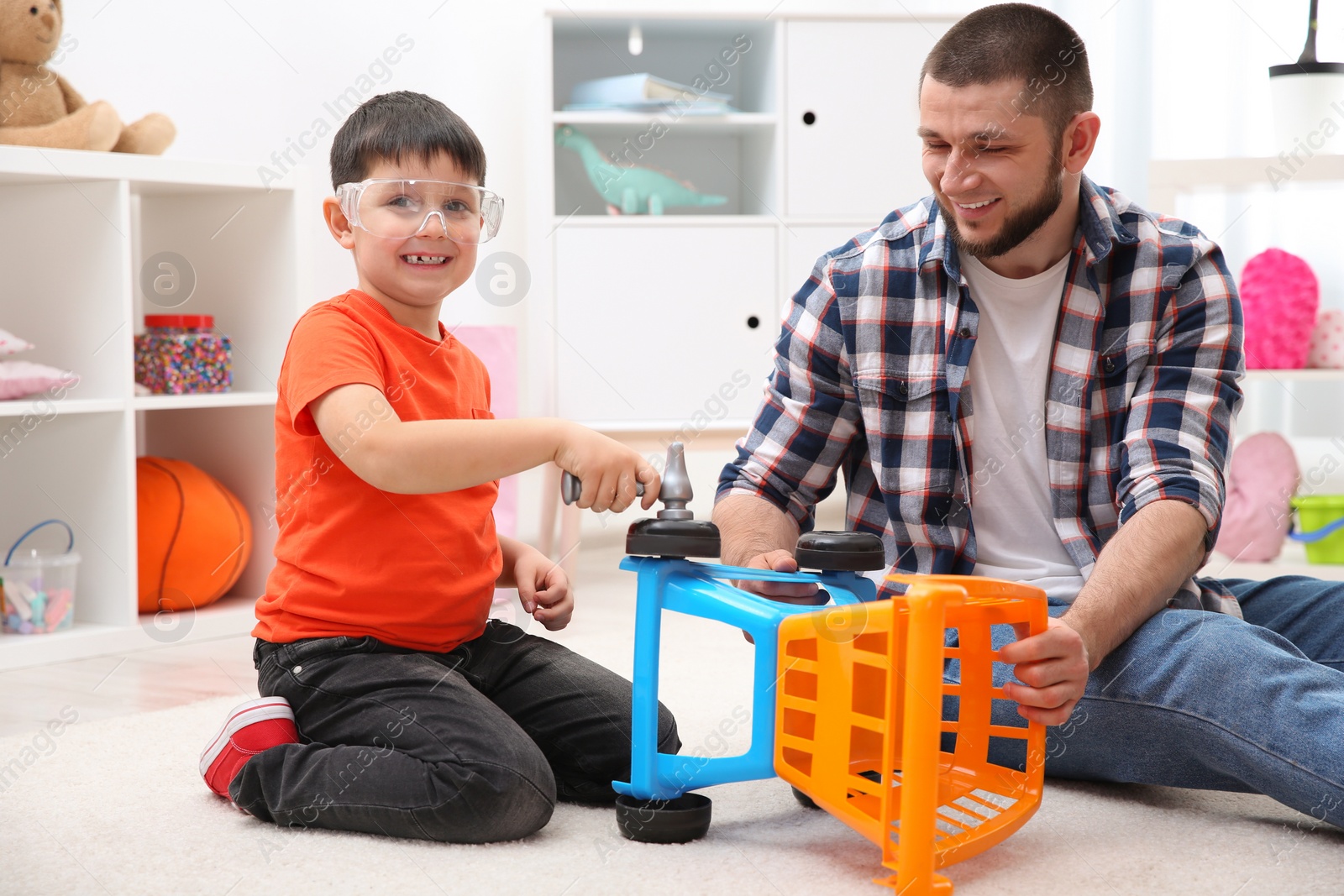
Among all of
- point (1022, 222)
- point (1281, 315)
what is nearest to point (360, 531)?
point (1022, 222)

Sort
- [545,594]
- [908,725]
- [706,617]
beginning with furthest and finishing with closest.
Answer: [545,594] → [706,617] → [908,725]

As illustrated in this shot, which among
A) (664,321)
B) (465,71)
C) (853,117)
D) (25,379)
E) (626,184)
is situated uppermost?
(465,71)

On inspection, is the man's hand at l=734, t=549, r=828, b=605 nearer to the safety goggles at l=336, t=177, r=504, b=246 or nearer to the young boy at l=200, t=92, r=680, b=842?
the young boy at l=200, t=92, r=680, b=842

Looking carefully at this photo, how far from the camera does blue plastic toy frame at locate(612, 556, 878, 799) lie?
86 centimetres

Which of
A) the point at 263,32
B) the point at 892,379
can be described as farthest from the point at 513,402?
the point at 892,379

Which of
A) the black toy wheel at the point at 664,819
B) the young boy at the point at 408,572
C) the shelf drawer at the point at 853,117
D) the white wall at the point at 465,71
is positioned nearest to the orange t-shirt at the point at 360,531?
the young boy at the point at 408,572

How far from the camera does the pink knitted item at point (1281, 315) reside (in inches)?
94.7

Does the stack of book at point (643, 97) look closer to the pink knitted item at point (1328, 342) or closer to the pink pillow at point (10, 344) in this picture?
the pink pillow at point (10, 344)

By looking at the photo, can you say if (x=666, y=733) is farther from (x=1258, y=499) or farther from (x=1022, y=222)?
(x=1258, y=499)

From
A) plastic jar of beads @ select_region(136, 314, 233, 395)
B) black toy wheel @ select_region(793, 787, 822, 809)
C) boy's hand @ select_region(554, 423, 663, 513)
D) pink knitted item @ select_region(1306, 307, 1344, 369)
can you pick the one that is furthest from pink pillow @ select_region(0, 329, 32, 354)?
pink knitted item @ select_region(1306, 307, 1344, 369)

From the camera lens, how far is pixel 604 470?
0.91 metres

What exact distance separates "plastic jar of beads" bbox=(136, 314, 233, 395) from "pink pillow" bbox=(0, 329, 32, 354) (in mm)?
190

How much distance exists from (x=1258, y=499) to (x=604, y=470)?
1970 millimetres

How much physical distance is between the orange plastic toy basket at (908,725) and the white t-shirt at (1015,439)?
11.1 inches
